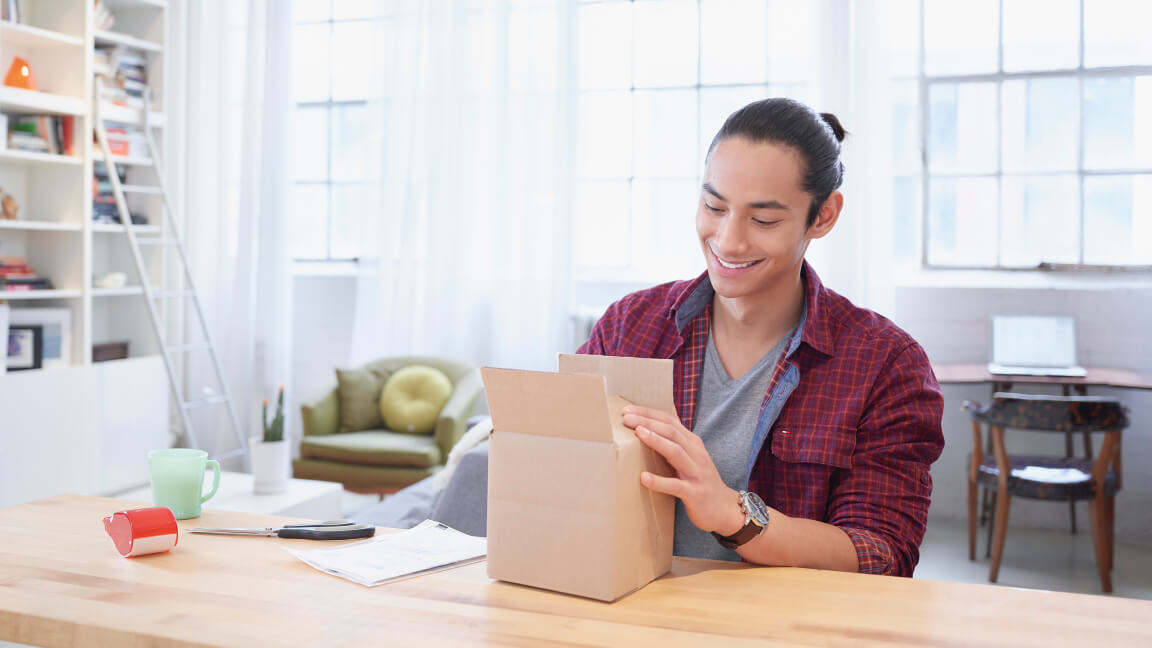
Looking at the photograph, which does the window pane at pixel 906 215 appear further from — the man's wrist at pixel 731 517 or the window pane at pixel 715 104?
the man's wrist at pixel 731 517

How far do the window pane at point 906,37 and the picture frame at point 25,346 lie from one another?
4486 millimetres

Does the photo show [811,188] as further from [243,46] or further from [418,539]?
[243,46]

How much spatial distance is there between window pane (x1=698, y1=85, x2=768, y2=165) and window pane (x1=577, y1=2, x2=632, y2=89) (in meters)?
0.48

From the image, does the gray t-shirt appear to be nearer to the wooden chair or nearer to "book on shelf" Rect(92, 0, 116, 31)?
the wooden chair

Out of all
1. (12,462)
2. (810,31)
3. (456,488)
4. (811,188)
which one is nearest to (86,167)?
(12,462)

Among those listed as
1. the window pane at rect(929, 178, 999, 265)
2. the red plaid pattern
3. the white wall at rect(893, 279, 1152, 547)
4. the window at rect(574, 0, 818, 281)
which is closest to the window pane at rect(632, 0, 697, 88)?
the window at rect(574, 0, 818, 281)

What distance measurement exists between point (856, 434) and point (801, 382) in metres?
0.12

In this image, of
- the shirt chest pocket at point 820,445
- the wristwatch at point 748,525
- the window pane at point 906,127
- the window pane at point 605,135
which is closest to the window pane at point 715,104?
the window pane at point 605,135


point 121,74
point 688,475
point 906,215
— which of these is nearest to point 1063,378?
point 906,215

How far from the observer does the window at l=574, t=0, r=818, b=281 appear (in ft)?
16.7

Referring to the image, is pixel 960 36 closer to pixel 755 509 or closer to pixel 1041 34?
pixel 1041 34

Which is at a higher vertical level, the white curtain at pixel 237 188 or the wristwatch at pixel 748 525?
the white curtain at pixel 237 188

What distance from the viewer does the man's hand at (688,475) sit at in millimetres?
1121

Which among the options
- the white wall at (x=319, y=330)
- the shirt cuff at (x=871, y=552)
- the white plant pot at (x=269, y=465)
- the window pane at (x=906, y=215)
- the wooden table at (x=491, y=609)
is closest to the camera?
the wooden table at (x=491, y=609)
